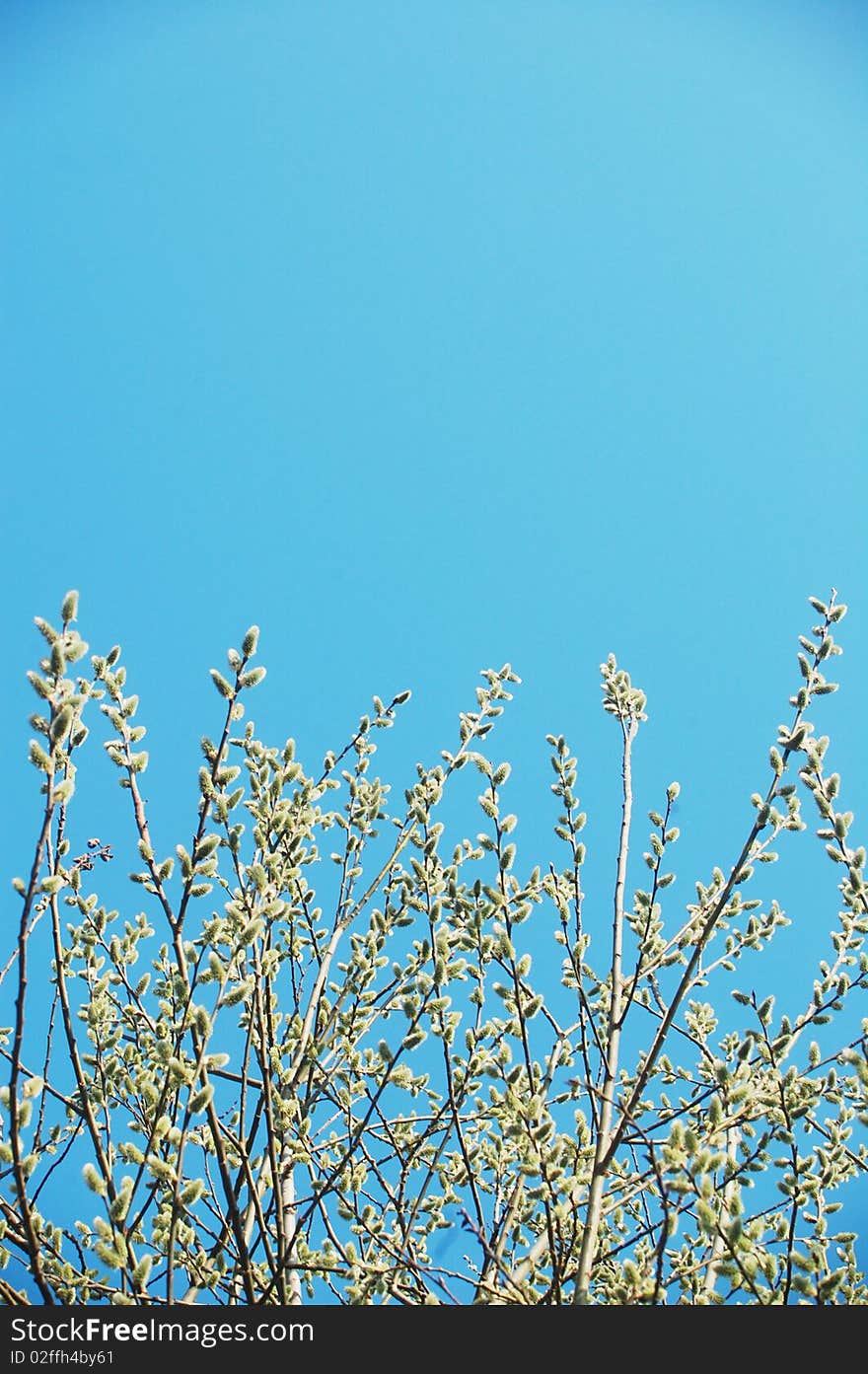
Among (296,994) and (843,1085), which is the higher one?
(296,994)

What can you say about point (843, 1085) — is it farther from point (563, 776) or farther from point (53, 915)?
point (53, 915)

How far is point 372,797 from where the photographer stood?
341cm

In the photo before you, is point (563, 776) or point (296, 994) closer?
point (563, 776)

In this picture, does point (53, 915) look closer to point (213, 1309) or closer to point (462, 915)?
point (213, 1309)

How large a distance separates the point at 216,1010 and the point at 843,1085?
2.26 meters

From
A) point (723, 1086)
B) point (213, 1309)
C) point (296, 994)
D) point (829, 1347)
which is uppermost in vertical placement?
point (296, 994)

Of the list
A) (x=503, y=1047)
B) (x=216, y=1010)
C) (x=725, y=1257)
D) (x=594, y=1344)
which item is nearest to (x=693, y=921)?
(x=503, y=1047)

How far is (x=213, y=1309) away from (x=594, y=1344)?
3.03 ft

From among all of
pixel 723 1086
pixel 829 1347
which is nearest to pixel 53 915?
pixel 723 1086

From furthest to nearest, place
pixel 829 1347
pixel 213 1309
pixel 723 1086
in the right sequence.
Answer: pixel 723 1086 < pixel 213 1309 < pixel 829 1347

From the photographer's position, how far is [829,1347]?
1.77 metres

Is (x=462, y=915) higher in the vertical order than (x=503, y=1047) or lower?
higher

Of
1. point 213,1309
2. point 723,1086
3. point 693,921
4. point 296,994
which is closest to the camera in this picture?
point 213,1309

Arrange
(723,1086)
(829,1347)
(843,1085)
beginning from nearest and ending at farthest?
(829,1347)
(723,1086)
(843,1085)
